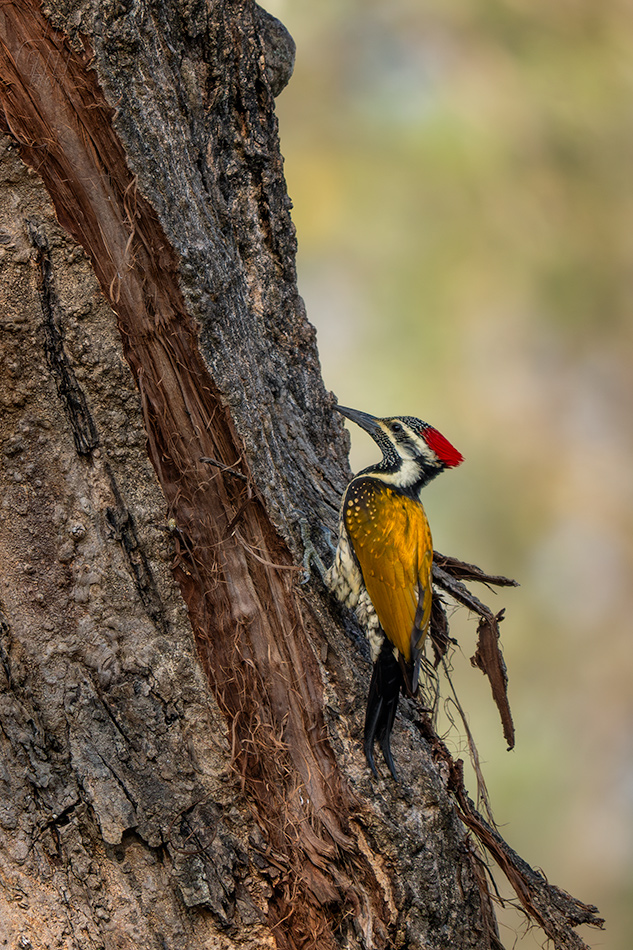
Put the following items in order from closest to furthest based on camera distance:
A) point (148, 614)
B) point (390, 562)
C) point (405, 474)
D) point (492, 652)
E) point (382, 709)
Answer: point (148, 614) < point (382, 709) < point (492, 652) < point (390, 562) < point (405, 474)

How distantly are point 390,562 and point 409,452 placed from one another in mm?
765

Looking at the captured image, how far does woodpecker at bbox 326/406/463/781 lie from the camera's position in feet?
6.88

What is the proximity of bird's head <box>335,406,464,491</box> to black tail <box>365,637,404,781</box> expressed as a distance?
1228 mm

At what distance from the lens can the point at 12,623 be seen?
1.84 meters

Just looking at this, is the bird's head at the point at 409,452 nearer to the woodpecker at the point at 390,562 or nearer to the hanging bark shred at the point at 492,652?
the woodpecker at the point at 390,562

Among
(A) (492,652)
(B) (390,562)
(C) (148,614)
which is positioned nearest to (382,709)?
(A) (492,652)

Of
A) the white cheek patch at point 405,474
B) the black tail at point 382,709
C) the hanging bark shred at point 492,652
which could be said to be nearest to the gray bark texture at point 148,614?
the black tail at point 382,709

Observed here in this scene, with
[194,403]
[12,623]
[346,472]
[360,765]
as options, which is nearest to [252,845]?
[360,765]

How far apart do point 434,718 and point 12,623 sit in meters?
1.26

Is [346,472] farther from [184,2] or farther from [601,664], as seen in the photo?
[601,664]

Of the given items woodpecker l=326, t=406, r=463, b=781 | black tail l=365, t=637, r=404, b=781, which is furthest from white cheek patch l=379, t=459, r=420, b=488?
black tail l=365, t=637, r=404, b=781

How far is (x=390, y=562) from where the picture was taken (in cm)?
274

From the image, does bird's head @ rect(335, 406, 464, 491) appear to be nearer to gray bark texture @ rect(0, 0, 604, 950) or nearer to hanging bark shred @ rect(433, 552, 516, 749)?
hanging bark shred @ rect(433, 552, 516, 749)

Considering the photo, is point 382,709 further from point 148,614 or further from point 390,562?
point 390,562
